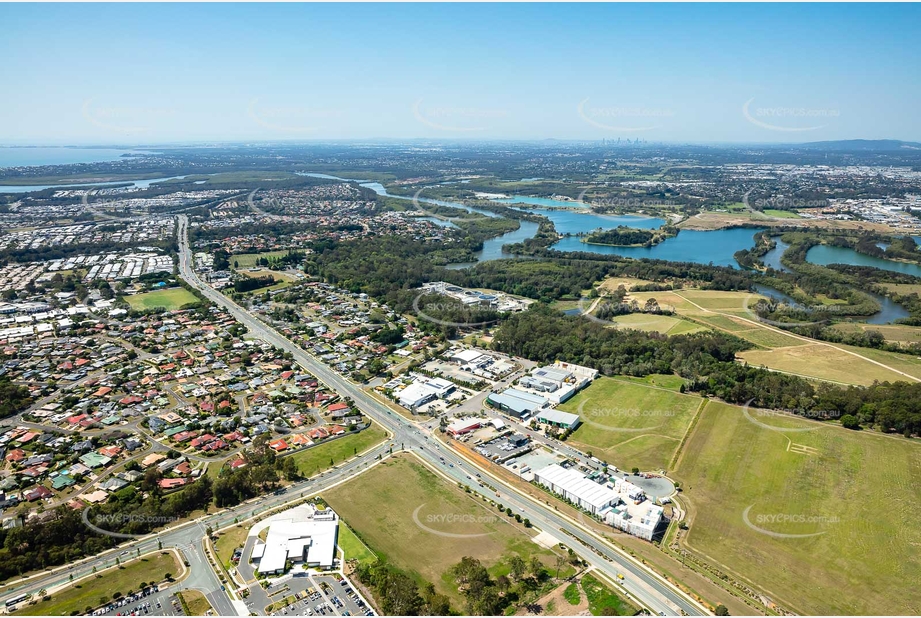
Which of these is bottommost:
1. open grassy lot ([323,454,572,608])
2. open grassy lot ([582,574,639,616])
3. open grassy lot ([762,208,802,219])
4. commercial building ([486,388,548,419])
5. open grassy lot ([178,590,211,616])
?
open grassy lot ([323,454,572,608])

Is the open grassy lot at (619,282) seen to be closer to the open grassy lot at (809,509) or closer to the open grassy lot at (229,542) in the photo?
the open grassy lot at (809,509)

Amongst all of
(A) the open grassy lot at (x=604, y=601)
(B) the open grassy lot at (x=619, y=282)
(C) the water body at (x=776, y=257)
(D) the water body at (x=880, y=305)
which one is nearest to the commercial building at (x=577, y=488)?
(A) the open grassy lot at (x=604, y=601)

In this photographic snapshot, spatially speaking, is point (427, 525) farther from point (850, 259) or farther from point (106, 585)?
point (850, 259)

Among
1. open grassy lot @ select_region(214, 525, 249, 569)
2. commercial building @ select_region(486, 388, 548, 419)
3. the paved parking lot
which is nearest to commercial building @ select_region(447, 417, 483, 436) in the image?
commercial building @ select_region(486, 388, 548, 419)

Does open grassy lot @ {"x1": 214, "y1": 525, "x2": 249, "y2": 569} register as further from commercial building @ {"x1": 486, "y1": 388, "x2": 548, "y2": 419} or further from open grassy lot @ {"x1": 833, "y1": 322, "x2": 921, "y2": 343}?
open grassy lot @ {"x1": 833, "y1": 322, "x2": 921, "y2": 343}

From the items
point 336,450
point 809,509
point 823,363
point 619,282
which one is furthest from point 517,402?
point 619,282

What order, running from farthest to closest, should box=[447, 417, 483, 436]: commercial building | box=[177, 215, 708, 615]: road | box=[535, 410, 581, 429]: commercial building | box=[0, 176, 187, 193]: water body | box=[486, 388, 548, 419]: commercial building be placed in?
box=[0, 176, 187, 193]: water body, box=[486, 388, 548, 419]: commercial building, box=[535, 410, 581, 429]: commercial building, box=[447, 417, 483, 436]: commercial building, box=[177, 215, 708, 615]: road
